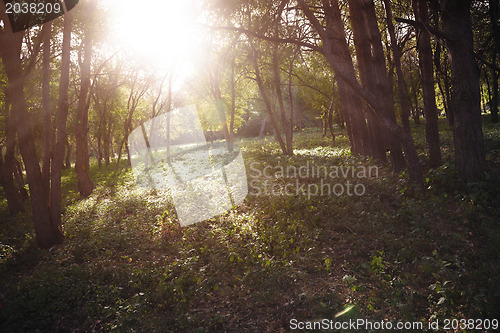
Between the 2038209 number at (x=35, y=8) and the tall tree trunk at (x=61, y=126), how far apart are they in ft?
2.90

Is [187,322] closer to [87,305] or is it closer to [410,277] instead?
[87,305]

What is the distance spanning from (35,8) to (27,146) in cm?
478

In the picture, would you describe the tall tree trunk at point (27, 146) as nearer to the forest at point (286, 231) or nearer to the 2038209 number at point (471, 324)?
the forest at point (286, 231)

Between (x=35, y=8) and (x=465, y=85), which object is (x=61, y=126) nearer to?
(x=35, y=8)

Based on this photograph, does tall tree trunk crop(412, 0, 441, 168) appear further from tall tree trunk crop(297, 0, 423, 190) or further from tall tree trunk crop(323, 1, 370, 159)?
tall tree trunk crop(297, 0, 423, 190)

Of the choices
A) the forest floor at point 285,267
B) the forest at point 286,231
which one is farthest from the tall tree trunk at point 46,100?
the forest floor at point 285,267

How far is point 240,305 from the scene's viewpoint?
5.94 meters

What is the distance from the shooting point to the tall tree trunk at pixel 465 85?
779 centimetres

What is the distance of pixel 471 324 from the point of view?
4410 millimetres

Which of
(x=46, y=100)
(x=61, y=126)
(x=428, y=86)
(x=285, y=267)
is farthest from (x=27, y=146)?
(x=428, y=86)

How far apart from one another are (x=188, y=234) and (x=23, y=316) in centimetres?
435

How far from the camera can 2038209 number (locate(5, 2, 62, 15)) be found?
1005 cm

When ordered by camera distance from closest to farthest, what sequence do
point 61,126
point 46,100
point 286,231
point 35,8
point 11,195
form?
point 286,231
point 46,100
point 61,126
point 35,8
point 11,195

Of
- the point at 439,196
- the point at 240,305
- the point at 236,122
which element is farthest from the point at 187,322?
the point at 236,122
